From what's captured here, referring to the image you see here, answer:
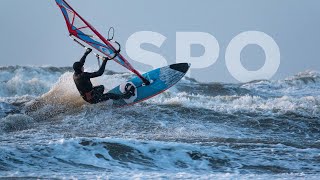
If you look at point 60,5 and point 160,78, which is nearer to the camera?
point 60,5

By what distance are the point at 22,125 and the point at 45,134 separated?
175cm

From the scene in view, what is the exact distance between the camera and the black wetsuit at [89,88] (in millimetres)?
10297

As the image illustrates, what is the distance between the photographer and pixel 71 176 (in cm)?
615

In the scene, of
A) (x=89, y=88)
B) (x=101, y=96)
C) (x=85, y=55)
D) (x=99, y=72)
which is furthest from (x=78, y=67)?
(x=101, y=96)

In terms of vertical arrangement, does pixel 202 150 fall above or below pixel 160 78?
Answer: below

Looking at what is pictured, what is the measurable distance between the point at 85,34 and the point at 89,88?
1224mm

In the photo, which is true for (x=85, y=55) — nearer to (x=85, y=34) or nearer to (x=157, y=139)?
(x=85, y=34)

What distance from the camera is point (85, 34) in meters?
11.2

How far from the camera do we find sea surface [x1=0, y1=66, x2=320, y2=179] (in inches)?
267

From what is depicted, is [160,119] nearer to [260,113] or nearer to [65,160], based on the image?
[260,113]

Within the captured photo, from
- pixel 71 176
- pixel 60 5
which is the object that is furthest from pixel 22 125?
pixel 71 176

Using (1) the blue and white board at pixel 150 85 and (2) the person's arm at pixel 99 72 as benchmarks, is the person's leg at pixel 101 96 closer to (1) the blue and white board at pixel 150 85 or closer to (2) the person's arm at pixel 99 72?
(1) the blue and white board at pixel 150 85

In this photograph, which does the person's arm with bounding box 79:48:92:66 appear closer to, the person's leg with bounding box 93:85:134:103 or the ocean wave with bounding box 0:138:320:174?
the person's leg with bounding box 93:85:134:103

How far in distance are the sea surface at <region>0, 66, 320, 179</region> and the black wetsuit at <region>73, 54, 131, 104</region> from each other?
49 cm
